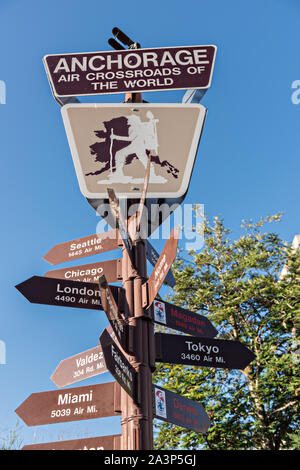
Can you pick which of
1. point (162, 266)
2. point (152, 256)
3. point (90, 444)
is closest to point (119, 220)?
point (162, 266)

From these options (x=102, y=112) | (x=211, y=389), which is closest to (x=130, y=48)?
(x=102, y=112)

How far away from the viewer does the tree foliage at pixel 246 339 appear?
11914 mm

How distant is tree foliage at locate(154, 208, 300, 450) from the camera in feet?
39.1

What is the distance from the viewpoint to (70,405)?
3.93 metres

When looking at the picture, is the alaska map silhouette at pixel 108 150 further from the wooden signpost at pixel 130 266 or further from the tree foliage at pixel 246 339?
the tree foliage at pixel 246 339

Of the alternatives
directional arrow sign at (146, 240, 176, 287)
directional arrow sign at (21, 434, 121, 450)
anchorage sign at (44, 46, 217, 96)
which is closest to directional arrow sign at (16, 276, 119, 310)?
directional arrow sign at (146, 240, 176, 287)

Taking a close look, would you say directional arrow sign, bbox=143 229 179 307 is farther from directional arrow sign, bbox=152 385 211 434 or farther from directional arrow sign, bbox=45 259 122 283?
directional arrow sign, bbox=152 385 211 434

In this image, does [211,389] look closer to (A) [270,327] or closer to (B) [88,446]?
(A) [270,327]

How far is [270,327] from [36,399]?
10831 mm

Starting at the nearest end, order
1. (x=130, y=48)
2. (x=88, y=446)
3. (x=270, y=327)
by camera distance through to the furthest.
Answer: (x=88, y=446), (x=130, y=48), (x=270, y=327)

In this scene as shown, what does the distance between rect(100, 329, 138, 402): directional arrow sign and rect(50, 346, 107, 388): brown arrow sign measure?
1.60ft
